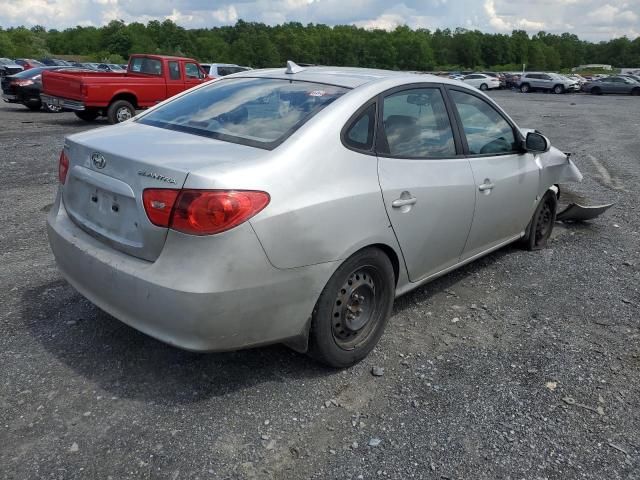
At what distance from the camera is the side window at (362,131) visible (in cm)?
315

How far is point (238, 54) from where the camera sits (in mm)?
116500

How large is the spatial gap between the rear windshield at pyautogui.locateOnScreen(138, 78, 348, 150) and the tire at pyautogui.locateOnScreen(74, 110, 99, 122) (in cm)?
1222

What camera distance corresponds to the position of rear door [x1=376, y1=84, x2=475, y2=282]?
11.0 ft

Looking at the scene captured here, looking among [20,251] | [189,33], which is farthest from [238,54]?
[20,251]

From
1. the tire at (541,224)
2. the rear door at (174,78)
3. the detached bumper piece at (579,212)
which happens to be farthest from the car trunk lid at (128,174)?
the rear door at (174,78)

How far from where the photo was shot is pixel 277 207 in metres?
2.69

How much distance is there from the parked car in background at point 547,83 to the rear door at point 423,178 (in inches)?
1842

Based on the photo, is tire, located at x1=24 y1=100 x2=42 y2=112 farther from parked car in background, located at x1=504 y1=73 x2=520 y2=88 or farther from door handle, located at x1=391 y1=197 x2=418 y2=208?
parked car in background, located at x1=504 y1=73 x2=520 y2=88

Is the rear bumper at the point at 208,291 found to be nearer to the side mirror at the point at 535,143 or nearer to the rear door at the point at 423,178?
the rear door at the point at 423,178

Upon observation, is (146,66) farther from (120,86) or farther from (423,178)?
(423,178)

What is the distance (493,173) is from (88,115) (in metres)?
13.7

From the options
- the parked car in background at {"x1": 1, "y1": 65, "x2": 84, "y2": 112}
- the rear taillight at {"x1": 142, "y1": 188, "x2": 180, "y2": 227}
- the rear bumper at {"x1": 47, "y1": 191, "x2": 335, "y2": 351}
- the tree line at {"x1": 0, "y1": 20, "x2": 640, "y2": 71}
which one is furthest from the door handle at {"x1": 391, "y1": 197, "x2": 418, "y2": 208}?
the tree line at {"x1": 0, "y1": 20, "x2": 640, "y2": 71}

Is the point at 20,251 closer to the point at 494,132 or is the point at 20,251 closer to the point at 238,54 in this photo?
the point at 494,132

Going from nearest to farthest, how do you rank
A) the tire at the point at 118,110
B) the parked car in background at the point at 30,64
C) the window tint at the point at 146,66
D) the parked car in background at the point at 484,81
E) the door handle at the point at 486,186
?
1. the door handle at the point at 486,186
2. the tire at the point at 118,110
3. the window tint at the point at 146,66
4. the parked car in background at the point at 30,64
5. the parked car in background at the point at 484,81
